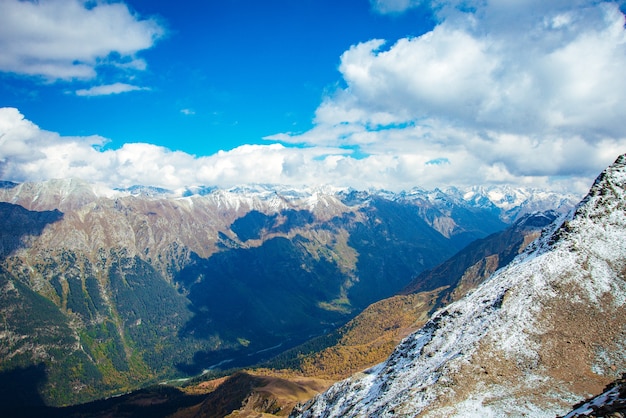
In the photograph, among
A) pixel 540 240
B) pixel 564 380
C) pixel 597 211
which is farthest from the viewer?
pixel 540 240

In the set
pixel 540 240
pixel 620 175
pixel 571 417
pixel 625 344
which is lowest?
pixel 625 344

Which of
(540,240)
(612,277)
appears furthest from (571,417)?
(540,240)

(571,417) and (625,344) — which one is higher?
(571,417)

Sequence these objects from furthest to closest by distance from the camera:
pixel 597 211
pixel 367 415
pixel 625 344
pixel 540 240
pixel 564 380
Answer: pixel 540 240
pixel 597 211
pixel 367 415
pixel 625 344
pixel 564 380

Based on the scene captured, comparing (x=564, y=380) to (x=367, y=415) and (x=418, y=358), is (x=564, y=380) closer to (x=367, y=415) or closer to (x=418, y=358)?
(x=418, y=358)

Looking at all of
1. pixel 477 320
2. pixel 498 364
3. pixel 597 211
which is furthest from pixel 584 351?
pixel 597 211

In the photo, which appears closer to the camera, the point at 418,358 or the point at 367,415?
the point at 367,415
